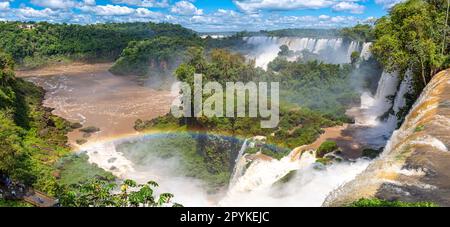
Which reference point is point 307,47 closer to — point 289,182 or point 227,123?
point 227,123

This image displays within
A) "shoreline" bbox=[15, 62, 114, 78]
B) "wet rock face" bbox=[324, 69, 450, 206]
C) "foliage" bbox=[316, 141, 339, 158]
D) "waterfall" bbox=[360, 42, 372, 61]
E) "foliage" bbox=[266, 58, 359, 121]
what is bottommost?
"shoreline" bbox=[15, 62, 114, 78]

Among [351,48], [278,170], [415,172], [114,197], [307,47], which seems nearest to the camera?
[114,197]

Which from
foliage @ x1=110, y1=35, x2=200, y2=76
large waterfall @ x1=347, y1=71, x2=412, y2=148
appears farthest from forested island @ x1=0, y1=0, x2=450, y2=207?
foliage @ x1=110, y1=35, x2=200, y2=76

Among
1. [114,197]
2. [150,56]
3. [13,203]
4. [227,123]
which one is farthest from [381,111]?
[150,56]

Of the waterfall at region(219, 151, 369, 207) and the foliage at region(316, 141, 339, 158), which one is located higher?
the foliage at region(316, 141, 339, 158)

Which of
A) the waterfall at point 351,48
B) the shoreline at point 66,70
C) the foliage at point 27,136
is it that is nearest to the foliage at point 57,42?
the shoreline at point 66,70

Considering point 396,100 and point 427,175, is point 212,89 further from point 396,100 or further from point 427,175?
point 427,175

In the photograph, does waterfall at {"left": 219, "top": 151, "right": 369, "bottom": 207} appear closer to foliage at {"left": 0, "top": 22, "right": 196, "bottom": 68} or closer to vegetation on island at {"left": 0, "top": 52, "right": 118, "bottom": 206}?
vegetation on island at {"left": 0, "top": 52, "right": 118, "bottom": 206}
